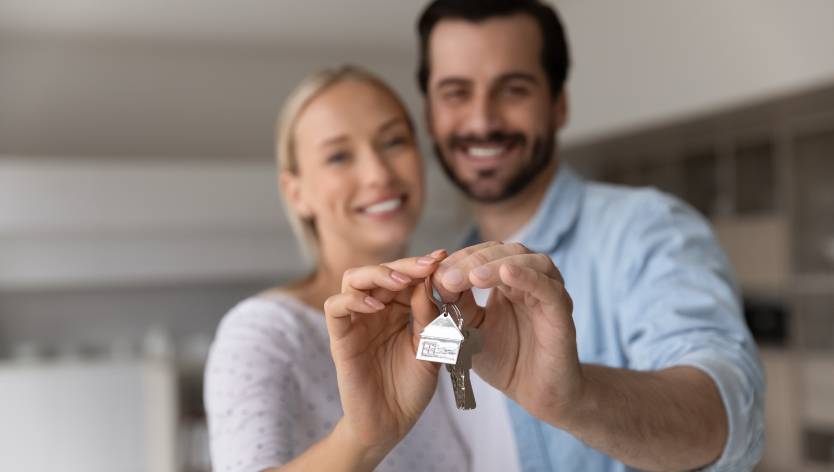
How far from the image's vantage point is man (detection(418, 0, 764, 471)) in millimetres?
766

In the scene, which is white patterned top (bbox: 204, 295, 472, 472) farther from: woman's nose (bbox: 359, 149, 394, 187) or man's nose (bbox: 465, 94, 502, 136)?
man's nose (bbox: 465, 94, 502, 136)

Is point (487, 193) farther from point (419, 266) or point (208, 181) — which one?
point (208, 181)

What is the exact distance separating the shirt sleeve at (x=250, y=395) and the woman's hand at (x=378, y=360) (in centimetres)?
15

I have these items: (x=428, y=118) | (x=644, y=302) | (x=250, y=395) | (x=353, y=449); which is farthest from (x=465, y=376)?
(x=428, y=118)

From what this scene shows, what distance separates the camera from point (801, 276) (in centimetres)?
392

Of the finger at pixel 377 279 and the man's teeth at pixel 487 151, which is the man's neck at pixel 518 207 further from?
the finger at pixel 377 279

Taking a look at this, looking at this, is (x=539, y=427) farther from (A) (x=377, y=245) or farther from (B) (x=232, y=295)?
(B) (x=232, y=295)

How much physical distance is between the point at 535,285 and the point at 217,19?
328 cm

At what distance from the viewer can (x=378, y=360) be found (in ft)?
2.64

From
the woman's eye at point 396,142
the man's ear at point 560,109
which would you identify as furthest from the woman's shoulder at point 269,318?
the man's ear at point 560,109

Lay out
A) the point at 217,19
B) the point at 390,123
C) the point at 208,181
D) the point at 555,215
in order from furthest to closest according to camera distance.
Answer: the point at 217,19 → the point at 208,181 → the point at 555,215 → the point at 390,123

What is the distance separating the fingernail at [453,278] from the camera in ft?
2.24

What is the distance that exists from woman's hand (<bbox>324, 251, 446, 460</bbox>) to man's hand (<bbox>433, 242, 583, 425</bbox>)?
0.05 metres

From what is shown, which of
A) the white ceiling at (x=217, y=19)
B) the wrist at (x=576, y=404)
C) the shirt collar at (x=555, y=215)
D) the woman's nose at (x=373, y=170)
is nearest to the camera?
the wrist at (x=576, y=404)
